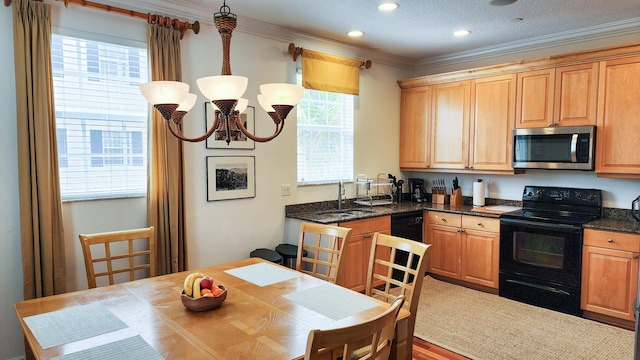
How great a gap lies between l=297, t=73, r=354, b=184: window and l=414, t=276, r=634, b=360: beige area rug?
62.8 inches

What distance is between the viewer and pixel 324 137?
4.39m

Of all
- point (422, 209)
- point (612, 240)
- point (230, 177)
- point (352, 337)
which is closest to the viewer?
point (352, 337)

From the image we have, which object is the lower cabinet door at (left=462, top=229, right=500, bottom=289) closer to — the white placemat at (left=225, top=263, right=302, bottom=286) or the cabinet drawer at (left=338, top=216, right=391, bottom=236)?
the cabinet drawer at (left=338, top=216, right=391, bottom=236)

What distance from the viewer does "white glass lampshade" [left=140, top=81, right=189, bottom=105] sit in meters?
1.79

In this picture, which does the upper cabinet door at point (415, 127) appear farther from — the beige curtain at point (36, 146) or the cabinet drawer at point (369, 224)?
the beige curtain at point (36, 146)

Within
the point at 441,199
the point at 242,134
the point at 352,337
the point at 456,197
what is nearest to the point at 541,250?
the point at 456,197

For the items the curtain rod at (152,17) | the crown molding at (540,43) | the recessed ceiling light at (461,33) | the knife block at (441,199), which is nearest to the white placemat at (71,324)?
the curtain rod at (152,17)

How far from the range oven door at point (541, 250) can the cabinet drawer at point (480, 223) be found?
0.24 feet

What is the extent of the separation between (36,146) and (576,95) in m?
4.24

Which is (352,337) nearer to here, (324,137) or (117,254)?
(117,254)

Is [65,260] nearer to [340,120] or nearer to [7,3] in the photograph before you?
[7,3]

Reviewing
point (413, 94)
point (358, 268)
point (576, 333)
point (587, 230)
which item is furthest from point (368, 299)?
point (413, 94)

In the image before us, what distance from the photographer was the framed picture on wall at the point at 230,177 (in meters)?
3.49

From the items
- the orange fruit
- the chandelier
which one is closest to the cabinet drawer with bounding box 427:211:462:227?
the chandelier
